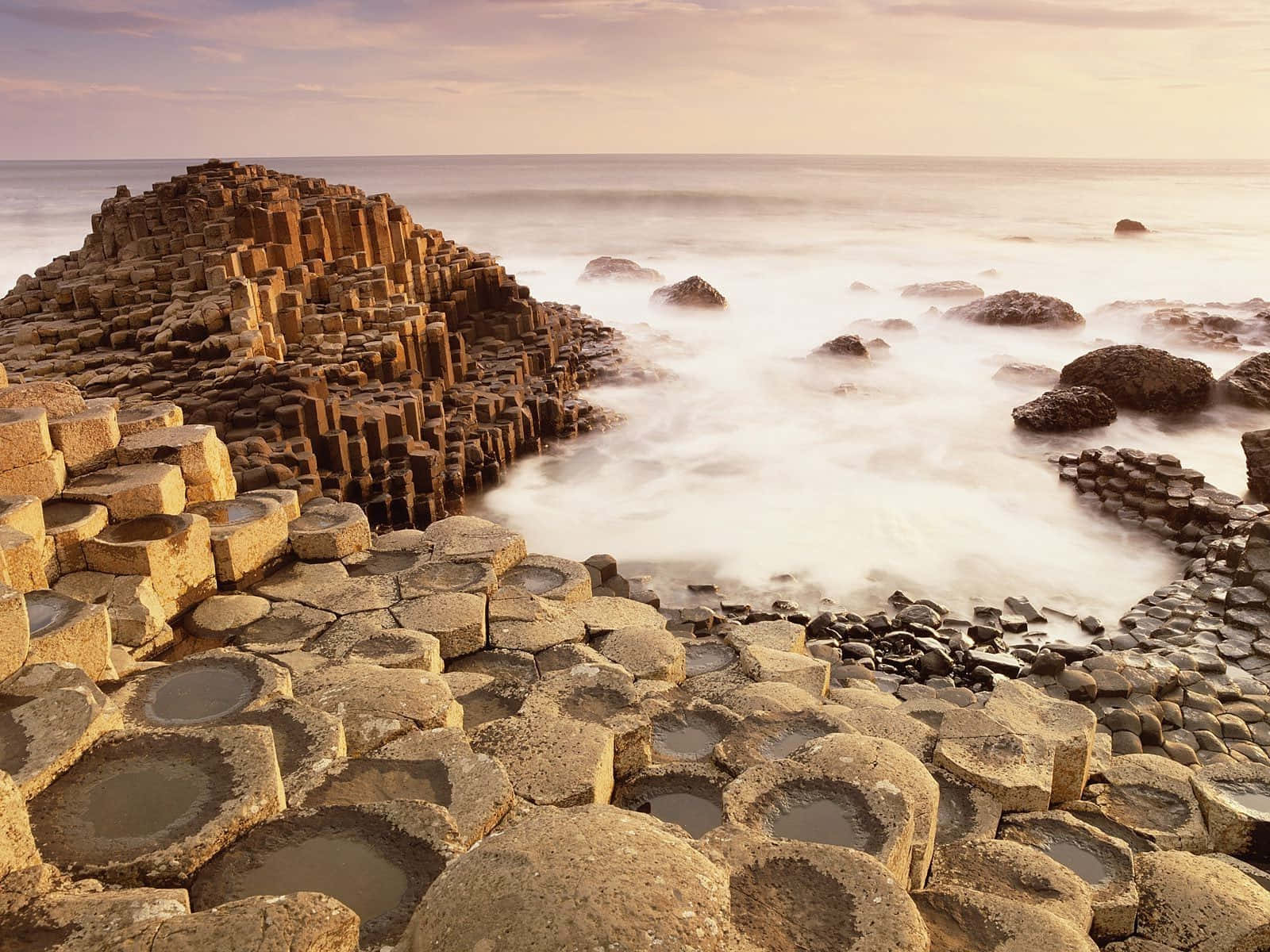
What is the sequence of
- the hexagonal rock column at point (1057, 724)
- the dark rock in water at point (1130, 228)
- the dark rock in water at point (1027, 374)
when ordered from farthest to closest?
the dark rock in water at point (1130, 228), the dark rock in water at point (1027, 374), the hexagonal rock column at point (1057, 724)

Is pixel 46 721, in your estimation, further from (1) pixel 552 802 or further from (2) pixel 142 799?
(1) pixel 552 802

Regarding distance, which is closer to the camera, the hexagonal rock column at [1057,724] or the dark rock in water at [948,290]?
the hexagonal rock column at [1057,724]

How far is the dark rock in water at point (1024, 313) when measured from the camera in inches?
784

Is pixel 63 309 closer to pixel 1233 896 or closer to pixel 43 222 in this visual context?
pixel 1233 896

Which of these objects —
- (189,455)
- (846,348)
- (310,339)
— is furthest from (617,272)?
(189,455)

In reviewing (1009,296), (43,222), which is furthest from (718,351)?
(43,222)

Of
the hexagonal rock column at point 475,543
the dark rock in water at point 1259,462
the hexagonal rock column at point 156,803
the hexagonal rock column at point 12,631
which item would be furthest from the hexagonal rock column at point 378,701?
the dark rock in water at point 1259,462

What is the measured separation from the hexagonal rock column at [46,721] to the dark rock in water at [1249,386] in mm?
15860

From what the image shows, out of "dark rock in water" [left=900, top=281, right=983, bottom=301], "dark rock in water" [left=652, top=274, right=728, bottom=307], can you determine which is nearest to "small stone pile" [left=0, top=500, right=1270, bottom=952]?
"dark rock in water" [left=652, top=274, right=728, bottom=307]

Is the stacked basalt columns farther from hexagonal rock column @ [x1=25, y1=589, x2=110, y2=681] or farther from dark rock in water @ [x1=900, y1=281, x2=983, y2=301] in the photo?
dark rock in water @ [x1=900, y1=281, x2=983, y2=301]

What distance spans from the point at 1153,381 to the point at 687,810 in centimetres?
1324

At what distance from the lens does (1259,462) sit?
10.2 metres

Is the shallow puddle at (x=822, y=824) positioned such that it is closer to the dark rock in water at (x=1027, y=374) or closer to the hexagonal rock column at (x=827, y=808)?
the hexagonal rock column at (x=827, y=808)

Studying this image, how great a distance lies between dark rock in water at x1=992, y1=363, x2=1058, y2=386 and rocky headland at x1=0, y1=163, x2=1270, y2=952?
20.1ft
